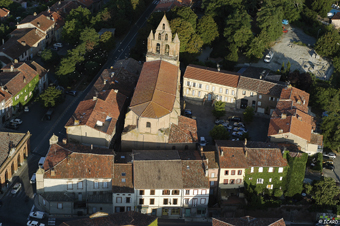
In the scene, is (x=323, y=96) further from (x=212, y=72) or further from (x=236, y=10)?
(x=236, y=10)

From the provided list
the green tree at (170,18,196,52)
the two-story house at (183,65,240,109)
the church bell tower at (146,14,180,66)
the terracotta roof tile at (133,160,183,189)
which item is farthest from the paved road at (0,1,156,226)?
the two-story house at (183,65,240,109)

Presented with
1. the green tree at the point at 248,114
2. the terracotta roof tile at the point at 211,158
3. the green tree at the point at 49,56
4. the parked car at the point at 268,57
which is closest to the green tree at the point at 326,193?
the terracotta roof tile at the point at 211,158

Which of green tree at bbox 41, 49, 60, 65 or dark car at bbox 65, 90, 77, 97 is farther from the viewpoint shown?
green tree at bbox 41, 49, 60, 65

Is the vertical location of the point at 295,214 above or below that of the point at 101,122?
below

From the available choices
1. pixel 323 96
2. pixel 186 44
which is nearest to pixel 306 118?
pixel 323 96

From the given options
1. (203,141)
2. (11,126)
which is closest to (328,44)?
(203,141)

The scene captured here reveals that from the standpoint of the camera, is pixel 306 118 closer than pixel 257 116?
Yes

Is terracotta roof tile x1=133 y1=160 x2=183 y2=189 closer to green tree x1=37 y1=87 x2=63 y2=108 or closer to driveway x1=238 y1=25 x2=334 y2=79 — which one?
green tree x1=37 y1=87 x2=63 y2=108

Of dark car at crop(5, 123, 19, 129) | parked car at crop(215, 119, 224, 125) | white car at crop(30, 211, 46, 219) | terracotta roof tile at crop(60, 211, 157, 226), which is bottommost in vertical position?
white car at crop(30, 211, 46, 219)

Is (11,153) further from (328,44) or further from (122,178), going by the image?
(328,44)
